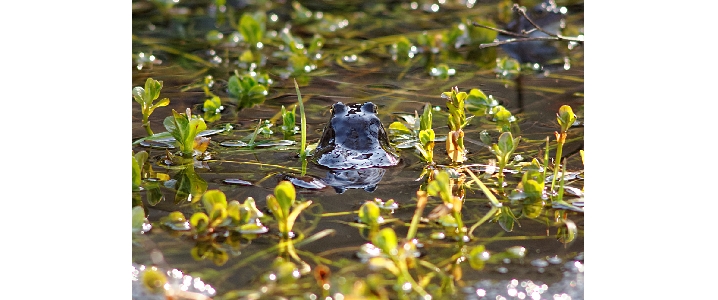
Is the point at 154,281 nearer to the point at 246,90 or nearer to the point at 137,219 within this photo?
the point at 137,219

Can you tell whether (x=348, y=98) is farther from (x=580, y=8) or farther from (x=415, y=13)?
(x=580, y=8)

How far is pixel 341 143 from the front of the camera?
128 inches

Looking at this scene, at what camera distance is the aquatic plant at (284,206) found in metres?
2.42

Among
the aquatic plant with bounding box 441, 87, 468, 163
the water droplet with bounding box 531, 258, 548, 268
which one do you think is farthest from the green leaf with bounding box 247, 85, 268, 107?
the water droplet with bounding box 531, 258, 548, 268

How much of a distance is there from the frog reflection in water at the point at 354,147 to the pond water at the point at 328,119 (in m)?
0.03

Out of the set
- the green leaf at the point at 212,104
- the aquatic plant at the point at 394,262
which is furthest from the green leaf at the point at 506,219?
the green leaf at the point at 212,104

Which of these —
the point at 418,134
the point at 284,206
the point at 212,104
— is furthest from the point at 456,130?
the point at 212,104

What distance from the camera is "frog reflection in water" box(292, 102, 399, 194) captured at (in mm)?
3141

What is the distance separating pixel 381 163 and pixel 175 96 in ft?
4.76

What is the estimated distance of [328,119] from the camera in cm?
376

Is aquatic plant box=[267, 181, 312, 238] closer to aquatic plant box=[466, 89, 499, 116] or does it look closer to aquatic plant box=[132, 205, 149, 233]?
aquatic plant box=[132, 205, 149, 233]

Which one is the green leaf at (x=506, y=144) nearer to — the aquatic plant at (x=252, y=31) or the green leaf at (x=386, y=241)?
the green leaf at (x=386, y=241)

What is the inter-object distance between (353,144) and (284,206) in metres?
0.85

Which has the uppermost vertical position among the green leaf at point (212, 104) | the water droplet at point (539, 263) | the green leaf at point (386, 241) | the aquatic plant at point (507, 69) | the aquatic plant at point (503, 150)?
the aquatic plant at point (507, 69)
